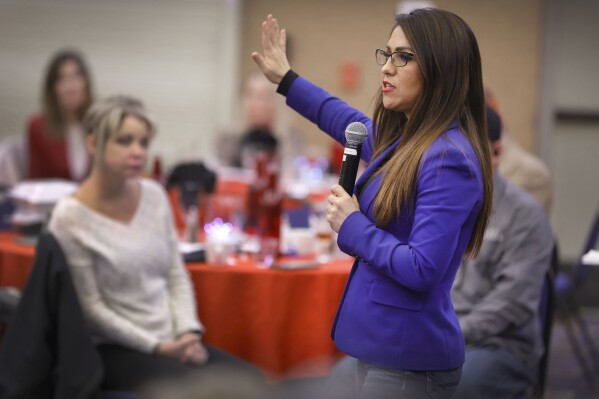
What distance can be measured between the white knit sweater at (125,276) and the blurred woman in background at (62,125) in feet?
6.73

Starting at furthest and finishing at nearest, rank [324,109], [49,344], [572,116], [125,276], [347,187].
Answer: [572,116] → [125,276] → [49,344] → [324,109] → [347,187]

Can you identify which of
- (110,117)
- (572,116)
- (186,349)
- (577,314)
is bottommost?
(577,314)

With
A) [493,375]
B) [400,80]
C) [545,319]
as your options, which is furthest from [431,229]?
[545,319]

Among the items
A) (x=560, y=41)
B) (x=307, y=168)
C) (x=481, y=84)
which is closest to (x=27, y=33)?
(x=307, y=168)

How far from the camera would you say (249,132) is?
580 cm

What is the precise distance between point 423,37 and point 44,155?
12.5 feet

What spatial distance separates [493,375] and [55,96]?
10.6ft

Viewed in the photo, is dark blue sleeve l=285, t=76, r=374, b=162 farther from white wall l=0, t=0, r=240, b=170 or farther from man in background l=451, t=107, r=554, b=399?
white wall l=0, t=0, r=240, b=170

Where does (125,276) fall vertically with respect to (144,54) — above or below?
below

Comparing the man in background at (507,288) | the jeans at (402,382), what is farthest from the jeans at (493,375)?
the jeans at (402,382)

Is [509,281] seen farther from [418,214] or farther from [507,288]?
[418,214]

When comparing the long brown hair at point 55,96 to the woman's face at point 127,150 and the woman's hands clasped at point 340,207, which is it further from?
the woman's hands clasped at point 340,207

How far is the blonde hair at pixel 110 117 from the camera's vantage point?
305cm

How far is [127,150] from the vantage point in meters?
3.04
